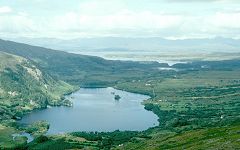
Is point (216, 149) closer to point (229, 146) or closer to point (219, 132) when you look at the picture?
point (229, 146)

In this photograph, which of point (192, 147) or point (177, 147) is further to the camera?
point (177, 147)

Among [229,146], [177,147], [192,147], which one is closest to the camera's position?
[229,146]

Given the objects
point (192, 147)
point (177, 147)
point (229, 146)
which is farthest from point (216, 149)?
point (177, 147)

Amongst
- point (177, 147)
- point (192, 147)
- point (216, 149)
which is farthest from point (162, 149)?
point (216, 149)

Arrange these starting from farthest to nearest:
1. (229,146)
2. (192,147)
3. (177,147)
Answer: (177,147)
(192,147)
(229,146)

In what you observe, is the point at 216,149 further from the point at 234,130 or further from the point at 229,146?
the point at 234,130

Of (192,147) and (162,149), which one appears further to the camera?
(162,149)

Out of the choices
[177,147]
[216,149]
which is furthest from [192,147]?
[216,149]

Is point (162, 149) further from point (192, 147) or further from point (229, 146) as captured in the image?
point (229, 146)
